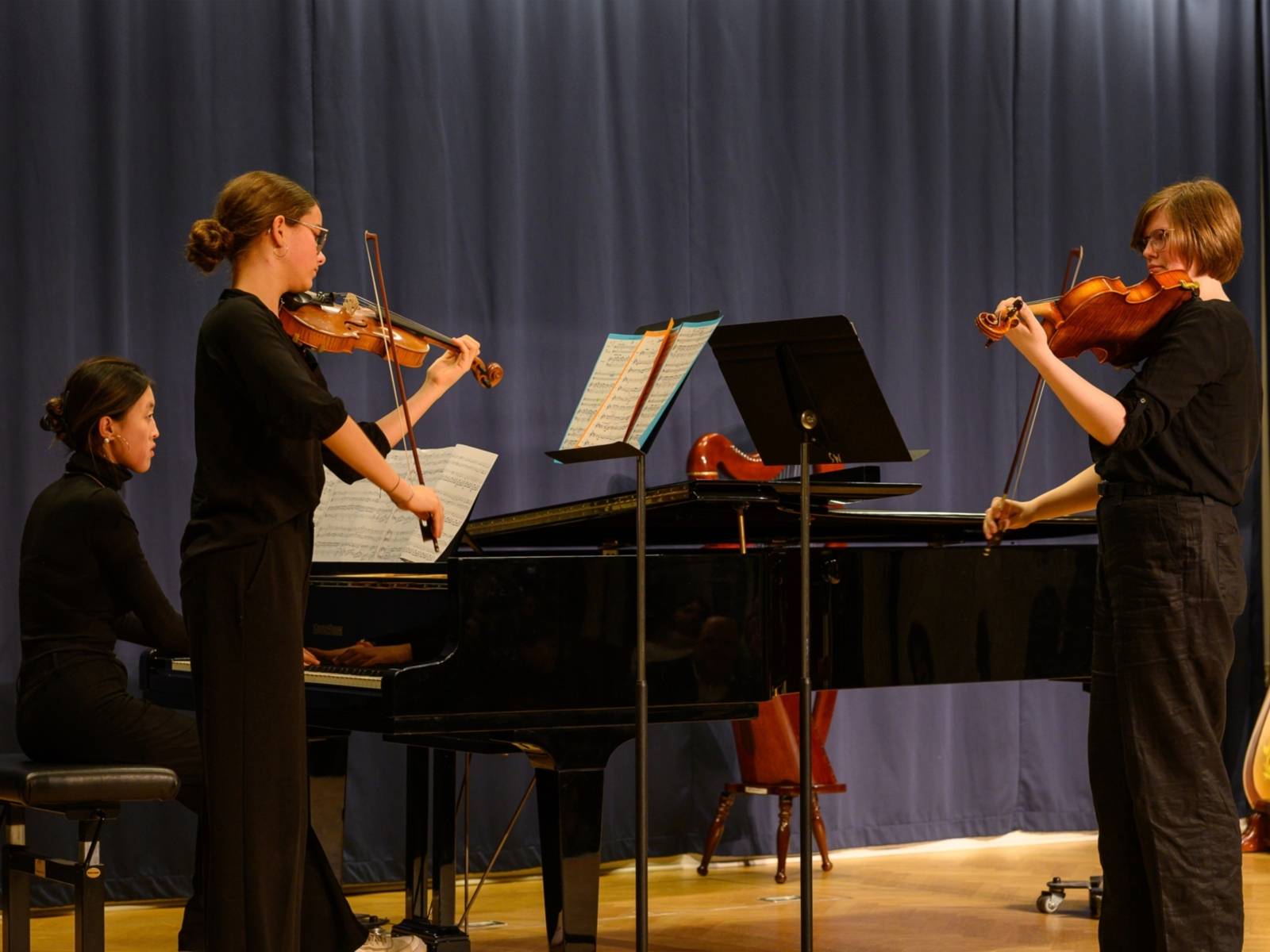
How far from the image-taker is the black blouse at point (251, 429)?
2566 mm

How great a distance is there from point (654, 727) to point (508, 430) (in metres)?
1.13

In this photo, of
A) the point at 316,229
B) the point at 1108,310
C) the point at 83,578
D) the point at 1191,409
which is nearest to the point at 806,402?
the point at 1108,310

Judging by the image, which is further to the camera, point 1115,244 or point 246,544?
point 1115,244

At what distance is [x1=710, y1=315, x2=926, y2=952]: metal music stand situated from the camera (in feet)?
9.39

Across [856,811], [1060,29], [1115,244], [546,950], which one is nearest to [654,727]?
[856,811]

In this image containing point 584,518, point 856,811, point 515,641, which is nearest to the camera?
point 515,641

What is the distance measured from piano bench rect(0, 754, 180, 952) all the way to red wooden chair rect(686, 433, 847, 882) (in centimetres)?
216

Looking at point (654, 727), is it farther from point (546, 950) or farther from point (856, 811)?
point (546, 950)

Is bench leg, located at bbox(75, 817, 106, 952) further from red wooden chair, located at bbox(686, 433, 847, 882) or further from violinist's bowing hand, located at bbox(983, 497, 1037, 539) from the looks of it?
red wooden chair, located at bbox(686, 433, 847, 882)

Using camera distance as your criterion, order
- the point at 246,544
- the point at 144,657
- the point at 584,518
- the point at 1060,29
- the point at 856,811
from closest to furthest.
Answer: the point at 246,544
the point at 584,518
the point at 144,657
the point at 856,811
the point at 1060,29

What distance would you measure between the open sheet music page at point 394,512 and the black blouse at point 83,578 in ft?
1.32

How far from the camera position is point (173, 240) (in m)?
4.82

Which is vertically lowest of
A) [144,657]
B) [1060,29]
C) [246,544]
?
[144,657]

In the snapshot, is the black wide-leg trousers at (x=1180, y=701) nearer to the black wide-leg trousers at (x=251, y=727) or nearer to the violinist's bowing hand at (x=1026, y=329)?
the violinist's bowing hand at (x=1026, y=329)
